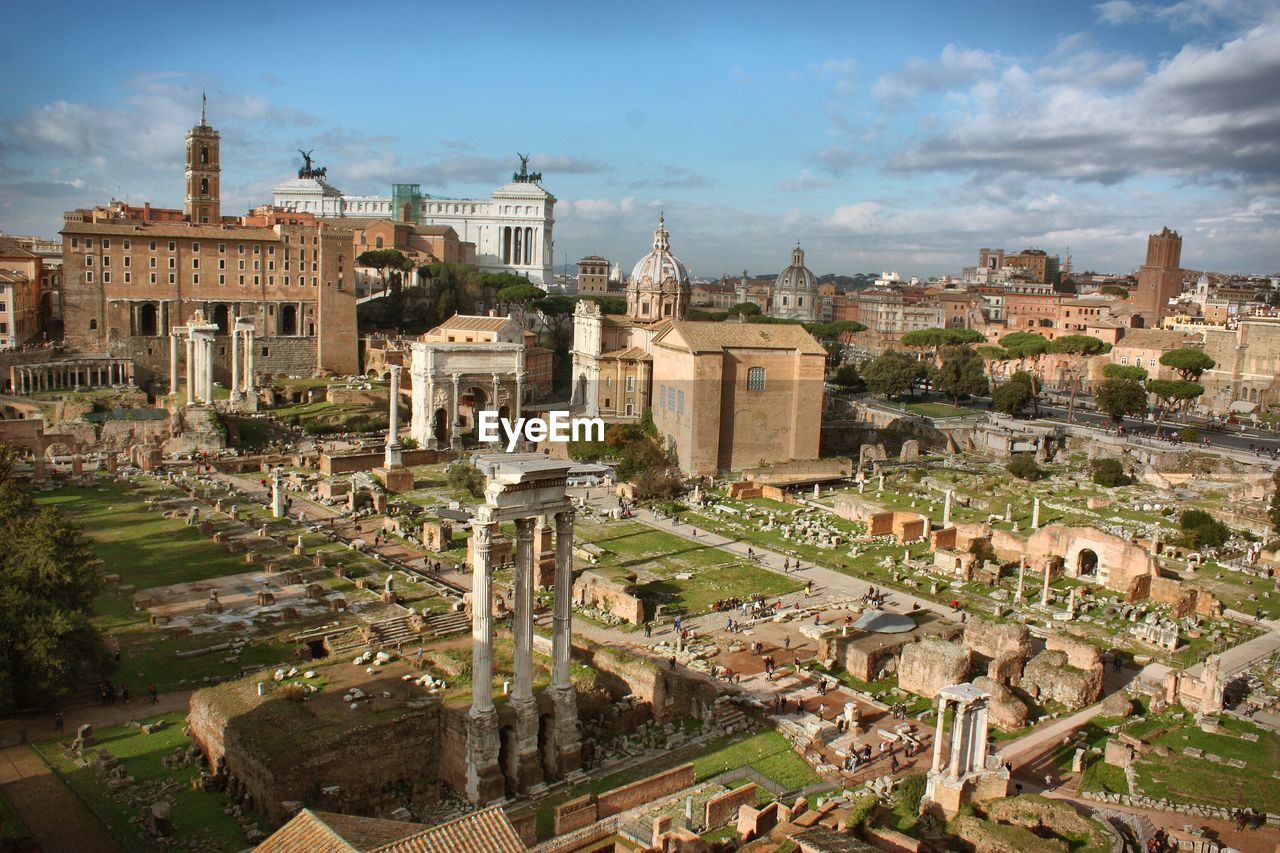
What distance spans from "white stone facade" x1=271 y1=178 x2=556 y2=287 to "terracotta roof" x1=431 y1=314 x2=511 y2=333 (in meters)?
33.9

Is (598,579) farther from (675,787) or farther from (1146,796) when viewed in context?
(1146,796)

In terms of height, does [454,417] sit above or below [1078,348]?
below

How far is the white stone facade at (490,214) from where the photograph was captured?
94312 mm

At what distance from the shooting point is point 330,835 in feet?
39.4

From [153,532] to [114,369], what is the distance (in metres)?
29.0

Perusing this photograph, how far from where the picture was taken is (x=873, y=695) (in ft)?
75.2

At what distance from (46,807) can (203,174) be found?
63.7m

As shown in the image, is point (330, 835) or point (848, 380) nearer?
point (330, 835)

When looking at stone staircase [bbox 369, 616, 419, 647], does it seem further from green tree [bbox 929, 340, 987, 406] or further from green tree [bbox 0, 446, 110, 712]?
green tree [bbox 929, 340, 987, 406]

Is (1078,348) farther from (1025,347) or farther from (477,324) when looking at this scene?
(477,324)

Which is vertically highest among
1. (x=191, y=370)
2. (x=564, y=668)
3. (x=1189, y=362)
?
(x=1189, y=362)

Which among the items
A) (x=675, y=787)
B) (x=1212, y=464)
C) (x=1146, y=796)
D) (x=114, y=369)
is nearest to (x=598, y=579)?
(x=675, y=787)

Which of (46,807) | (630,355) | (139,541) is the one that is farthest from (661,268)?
(46,807)

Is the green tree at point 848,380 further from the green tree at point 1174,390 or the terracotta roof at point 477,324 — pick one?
the terracotta roof at point 477,324
